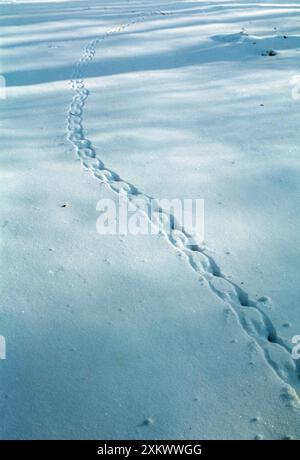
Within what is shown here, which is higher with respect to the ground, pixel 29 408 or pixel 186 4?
pixel 186 4

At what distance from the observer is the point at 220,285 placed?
2.93 metres

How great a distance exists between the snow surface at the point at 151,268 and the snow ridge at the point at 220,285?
1 centimetres

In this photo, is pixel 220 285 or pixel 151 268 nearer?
pixel 220 285

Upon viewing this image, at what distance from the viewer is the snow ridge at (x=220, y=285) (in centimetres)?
239

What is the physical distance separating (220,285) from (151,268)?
53cm

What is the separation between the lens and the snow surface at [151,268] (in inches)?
85.3

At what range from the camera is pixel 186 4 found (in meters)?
16.2

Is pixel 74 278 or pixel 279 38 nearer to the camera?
pixel 74 278

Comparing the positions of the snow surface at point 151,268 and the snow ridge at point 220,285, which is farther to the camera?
the snow ridge at point 220,285

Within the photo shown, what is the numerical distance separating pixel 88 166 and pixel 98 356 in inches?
102

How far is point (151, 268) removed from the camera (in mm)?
3082

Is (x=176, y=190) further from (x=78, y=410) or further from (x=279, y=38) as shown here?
(x=279, y=38)

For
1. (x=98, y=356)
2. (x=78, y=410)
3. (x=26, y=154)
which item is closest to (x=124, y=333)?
(x=98, y=356)

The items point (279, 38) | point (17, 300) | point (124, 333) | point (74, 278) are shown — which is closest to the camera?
point (124, 333)
